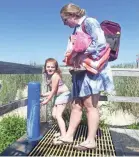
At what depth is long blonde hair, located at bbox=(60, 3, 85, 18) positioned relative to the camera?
3471 mm

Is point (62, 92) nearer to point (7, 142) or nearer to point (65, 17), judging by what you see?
point (65, 17)

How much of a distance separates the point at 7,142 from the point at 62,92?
1841 millimetres

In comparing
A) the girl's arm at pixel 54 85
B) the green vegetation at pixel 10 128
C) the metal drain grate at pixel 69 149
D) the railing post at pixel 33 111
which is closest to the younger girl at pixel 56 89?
the girl's arm at pixel 54 85

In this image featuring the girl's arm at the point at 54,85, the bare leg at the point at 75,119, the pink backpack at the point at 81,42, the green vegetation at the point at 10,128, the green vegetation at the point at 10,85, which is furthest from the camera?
the green vegetation at the point at 10,128

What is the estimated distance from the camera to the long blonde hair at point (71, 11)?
347 centimetres

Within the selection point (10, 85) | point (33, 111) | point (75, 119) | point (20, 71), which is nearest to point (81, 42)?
point (75, 119)

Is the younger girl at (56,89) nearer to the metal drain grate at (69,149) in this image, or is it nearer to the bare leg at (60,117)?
the bare leg at (60,117)

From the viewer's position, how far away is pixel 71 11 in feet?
11.4

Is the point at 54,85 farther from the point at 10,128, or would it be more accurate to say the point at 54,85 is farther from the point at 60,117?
the point at 10,128

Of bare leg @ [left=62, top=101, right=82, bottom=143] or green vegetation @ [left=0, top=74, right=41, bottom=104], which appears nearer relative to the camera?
bare leg @ [left=62, top=101, right=82, bottom=143]

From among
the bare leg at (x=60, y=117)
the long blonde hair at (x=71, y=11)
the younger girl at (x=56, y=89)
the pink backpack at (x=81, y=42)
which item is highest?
the long blonde hair at (x=71, y=11)

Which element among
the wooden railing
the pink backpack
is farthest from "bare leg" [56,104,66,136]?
the pink backpack

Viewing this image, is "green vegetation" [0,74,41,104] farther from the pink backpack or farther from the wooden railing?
the pink backpack

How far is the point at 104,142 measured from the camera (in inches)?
154
